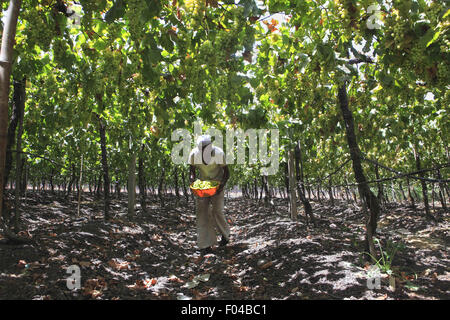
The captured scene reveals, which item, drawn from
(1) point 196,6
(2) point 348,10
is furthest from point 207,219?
(2) point 348,10

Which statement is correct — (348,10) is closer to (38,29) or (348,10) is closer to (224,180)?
(38,29)

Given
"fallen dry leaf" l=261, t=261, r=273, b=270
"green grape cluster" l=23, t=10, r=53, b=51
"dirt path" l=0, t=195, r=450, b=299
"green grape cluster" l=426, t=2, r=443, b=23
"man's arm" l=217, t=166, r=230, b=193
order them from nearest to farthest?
"green grape cluster" l=426, t=2, r=443, b=23
"green grape cluster" l=23, t=10, r=53, b=51
"dirt path" l=0, t=195, r=450, b=299
"fallen dry leaf" l=261, t=261, r=273, b=270
"man's arm" l=217, t=166, r=230, b=193

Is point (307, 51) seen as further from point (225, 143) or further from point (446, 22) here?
point (225, 143)

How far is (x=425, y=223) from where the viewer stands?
7.65 metres

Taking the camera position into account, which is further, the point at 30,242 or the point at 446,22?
the point at 30,242

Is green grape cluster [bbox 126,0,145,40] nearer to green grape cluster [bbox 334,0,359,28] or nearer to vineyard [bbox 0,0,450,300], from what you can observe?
vineyard [bbox 0,0,450,300]

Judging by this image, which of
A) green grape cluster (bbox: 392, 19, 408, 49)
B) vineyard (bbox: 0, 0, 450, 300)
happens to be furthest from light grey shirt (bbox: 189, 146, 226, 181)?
green grape cluster (bbox: 392, 19, 408, 49)

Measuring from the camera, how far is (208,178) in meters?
4.11

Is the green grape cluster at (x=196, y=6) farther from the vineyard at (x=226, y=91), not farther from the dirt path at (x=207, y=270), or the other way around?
the dirt path at (x=207, y=270)

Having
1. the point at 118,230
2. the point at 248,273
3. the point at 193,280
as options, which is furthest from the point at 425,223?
the point at 118,230

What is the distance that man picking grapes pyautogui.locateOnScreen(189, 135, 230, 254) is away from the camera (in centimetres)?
399

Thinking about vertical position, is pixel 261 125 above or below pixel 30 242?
above

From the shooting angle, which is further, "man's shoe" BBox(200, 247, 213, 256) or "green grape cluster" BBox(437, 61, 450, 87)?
"man's shoe" BBox(200, 247, 213, 256)

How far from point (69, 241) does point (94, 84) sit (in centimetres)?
269
